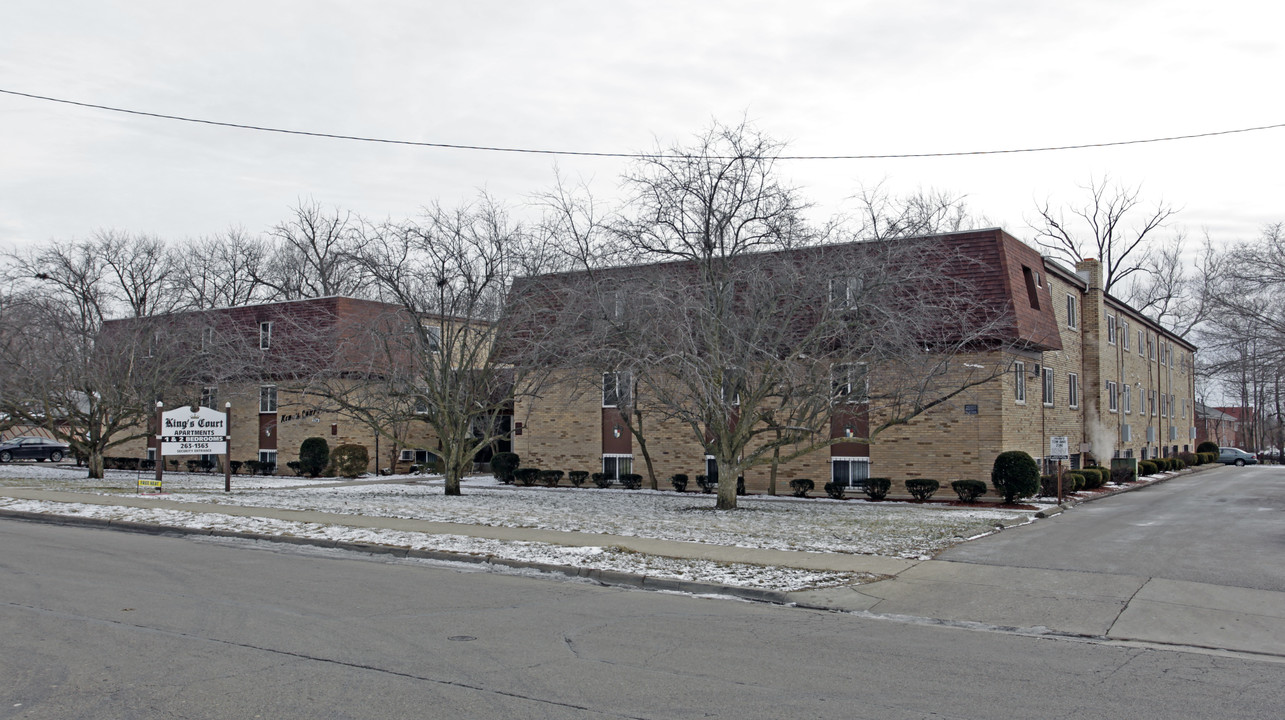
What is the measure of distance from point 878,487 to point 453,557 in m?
15.9

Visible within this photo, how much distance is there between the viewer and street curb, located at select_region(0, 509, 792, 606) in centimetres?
1138

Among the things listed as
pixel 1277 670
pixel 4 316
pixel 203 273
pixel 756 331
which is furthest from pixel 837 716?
Result: pixel 203 273

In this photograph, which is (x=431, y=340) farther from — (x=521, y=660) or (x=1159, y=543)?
(x=521, y=660)

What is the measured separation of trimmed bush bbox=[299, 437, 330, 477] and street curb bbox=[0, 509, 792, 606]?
1771 cm

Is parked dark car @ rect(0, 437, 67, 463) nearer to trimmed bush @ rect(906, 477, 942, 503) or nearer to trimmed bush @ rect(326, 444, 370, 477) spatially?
trimmed bush @ rect(326, 444, 370, 477)

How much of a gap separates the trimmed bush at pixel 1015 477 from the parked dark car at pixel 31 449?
153ft

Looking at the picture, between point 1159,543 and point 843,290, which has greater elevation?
point 843,290

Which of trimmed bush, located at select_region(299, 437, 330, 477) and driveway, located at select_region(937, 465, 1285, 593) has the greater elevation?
trimmed bush, located at select_region(299, 437, 330, 477)

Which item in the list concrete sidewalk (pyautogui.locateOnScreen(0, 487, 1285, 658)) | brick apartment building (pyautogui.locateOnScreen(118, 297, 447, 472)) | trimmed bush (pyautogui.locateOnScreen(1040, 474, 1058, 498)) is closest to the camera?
concrete sidewalk (pyautogui.locateOnScreen(0, 487, 1285, 658))

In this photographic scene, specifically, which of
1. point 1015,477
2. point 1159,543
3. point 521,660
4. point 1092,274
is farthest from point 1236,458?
point 521,660

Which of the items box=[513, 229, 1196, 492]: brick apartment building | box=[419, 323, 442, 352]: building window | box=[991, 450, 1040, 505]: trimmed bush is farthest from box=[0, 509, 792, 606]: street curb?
box=[991, 450, 1040, 505]: trimmed bush

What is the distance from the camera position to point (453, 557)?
45.2 ft

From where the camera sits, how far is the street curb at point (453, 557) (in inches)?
448

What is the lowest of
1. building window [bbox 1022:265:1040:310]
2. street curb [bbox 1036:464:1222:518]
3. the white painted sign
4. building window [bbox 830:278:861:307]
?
street curb [bbox 1036:464:1222:518]
